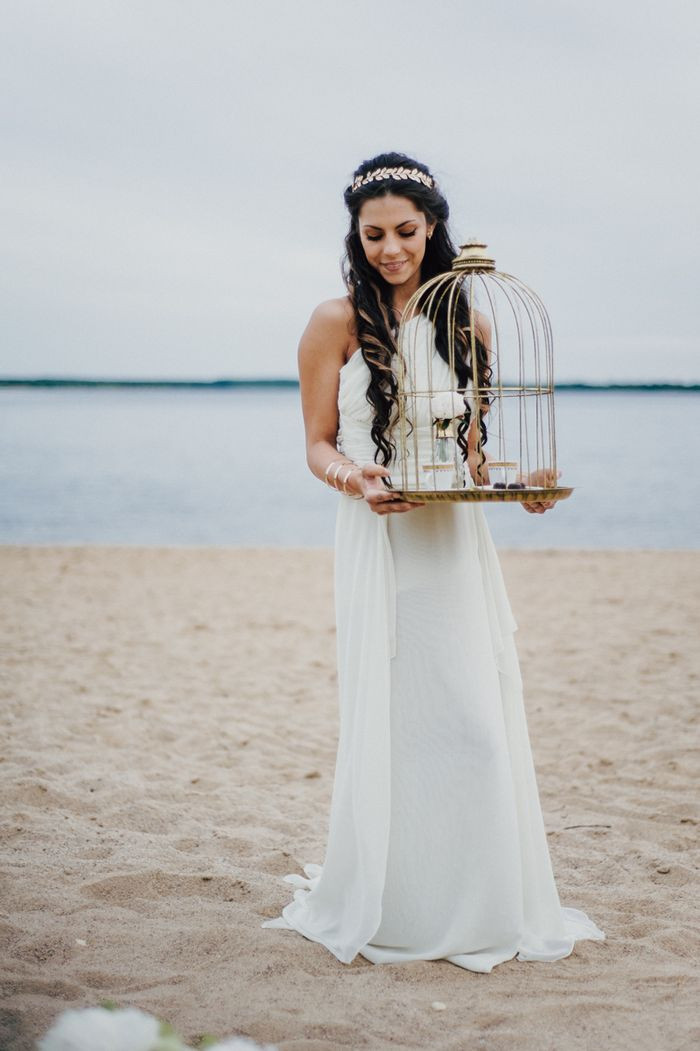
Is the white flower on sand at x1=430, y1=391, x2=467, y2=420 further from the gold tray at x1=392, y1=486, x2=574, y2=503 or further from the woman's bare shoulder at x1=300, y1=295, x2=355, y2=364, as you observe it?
the woman's bare shoulder at x1=300, y1=295, x2=355, y2=364

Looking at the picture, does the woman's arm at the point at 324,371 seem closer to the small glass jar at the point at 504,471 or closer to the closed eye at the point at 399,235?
the closed eye at the point at 399,235

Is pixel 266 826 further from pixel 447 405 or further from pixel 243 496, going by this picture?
pixel 243 496

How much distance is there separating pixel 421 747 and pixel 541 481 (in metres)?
0.87

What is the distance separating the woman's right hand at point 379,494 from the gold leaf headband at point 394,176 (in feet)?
2.96

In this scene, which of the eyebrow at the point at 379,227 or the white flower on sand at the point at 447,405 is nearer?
the white flower on sand at the point at 447,405

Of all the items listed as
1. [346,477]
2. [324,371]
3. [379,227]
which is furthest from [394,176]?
[346,477]

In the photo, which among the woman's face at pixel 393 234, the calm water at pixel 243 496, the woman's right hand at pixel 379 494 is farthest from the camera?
the calm water at pixel 243 496

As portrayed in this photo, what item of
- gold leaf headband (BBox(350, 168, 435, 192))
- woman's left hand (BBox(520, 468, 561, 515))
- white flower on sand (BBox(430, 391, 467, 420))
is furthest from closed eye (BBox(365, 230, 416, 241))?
woman's left hand (BBox(520, 468, 561, 515))

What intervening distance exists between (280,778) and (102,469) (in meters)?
27.7

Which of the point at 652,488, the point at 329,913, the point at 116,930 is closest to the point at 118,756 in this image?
the point at 116,930

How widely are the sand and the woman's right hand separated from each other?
137 cm

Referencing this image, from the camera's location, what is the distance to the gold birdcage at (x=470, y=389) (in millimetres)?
2668

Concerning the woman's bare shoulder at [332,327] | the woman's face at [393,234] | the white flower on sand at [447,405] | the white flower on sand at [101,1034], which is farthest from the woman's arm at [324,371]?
the white flower on sand at [101,1034]

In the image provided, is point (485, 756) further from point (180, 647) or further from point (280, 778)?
point (180, 647)
